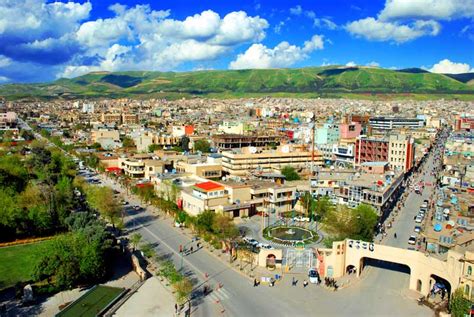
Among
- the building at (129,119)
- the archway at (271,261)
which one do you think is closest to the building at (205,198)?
the archway at (271,261)

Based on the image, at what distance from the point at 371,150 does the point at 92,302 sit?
1858 inches

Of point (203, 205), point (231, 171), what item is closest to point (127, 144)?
point (231, 171)

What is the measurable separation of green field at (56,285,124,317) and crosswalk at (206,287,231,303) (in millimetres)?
4769

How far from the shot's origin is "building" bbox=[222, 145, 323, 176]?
168 feet

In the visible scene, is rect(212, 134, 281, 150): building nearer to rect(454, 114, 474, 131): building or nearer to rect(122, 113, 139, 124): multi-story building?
rect(454, 114, 474, 131): building

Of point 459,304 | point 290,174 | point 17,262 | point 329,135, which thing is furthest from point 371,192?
point 329,135

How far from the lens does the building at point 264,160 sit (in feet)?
168

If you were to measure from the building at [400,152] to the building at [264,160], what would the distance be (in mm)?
9482

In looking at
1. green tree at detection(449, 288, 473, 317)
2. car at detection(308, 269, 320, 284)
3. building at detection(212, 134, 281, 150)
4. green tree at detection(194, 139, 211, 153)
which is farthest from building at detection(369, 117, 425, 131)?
green tree at detection(449, 288, 473, 317)

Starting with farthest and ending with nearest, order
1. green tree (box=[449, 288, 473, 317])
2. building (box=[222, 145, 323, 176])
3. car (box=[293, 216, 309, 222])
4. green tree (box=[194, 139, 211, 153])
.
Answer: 1. green tree (box=[194, 139, 211, 153])
2. building (box=[222, 145, 323, 176])
3. car (box=[293, 216, 309, 222])
4. green tree (box=[449, 288, 473, 317])

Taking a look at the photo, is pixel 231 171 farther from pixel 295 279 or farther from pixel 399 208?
pixel 295 279

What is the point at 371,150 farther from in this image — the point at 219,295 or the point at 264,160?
the point at 219,295

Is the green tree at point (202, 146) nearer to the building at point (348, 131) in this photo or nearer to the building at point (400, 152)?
the building at point (348, 131)

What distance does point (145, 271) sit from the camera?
25172 mm
